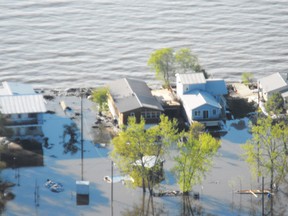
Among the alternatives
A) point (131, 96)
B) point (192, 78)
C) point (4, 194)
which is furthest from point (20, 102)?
point (192, 78)

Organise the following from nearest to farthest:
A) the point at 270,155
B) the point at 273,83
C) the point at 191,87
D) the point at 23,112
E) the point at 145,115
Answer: the point at 270,155 → the point at 23,112 → the point at 145,115 → the point at 191,87 → the point at 273,83

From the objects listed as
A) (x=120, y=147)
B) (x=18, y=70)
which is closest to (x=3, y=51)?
(x=18, y=70)

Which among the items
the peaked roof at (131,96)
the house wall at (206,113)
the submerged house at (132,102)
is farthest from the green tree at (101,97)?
the house wall at (206,113)

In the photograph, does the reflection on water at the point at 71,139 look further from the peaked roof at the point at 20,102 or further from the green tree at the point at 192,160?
the green tree at the point at 192,160

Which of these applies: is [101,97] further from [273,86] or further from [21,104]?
[273,86]

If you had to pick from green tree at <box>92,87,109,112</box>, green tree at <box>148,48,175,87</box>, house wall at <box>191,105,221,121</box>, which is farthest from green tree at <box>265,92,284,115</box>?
green tree at <box>92,87,109,112</box>

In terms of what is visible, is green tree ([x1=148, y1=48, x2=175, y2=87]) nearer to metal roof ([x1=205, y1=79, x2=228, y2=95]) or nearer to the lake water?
metal roof ([x1=205, y1=79, x2=228, y2=95])
